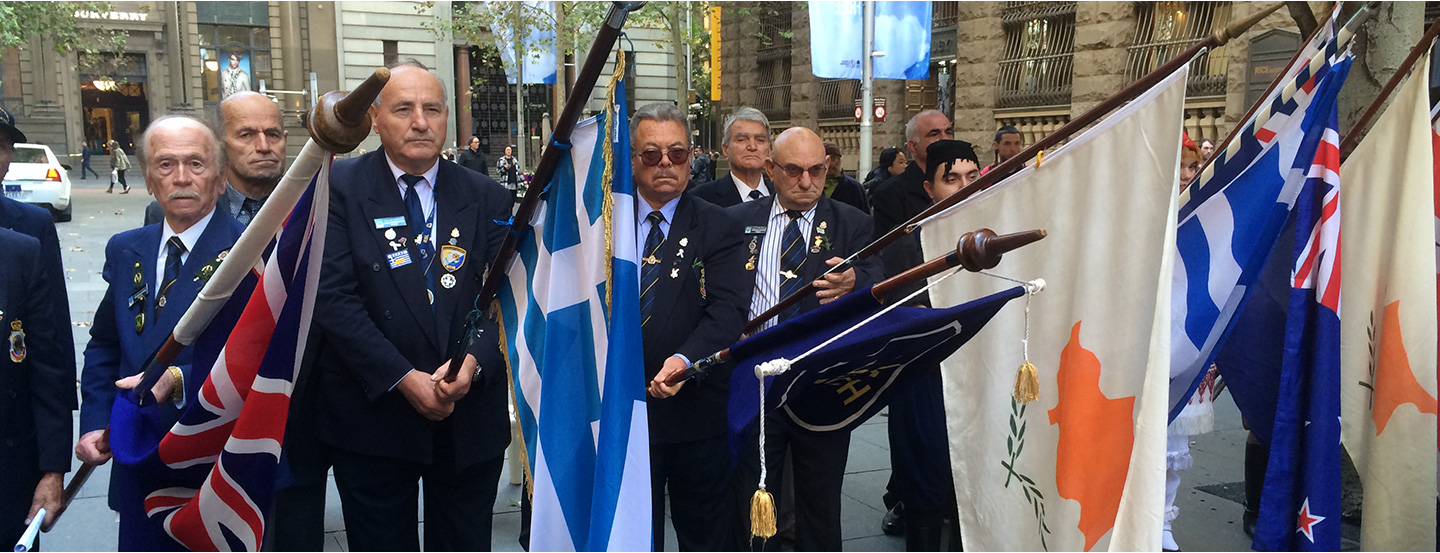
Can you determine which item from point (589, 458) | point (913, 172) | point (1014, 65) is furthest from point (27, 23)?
point (589, 458)

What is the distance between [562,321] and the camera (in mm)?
Answer: 3051

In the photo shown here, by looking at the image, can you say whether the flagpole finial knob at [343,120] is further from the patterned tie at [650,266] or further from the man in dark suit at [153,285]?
the patterned tie at [650,266]

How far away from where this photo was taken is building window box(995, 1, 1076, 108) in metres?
15.5

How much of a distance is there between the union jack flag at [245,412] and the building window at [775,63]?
68.2 feet

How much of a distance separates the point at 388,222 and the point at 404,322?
30 centimetres

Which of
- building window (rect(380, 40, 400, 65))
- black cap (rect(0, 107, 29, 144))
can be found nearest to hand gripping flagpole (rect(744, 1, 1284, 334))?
black cap (rect(0, 107, 29, 144))

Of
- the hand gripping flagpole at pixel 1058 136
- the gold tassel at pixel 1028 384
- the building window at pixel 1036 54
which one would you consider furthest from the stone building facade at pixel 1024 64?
the gold tassel at pixel 1028 384

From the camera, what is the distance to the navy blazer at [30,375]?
2.87 m

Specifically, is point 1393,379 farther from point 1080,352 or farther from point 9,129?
point 9,129

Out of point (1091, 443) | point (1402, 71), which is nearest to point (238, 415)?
point (1091, 443)

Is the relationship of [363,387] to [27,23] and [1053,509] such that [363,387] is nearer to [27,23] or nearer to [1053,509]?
[1053,509]

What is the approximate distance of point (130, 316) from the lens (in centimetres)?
301

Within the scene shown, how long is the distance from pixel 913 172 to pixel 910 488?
211cm

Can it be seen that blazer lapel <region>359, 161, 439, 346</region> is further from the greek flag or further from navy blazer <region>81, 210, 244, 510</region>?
navy blazer <region>81, 210, 244, 510</region>
